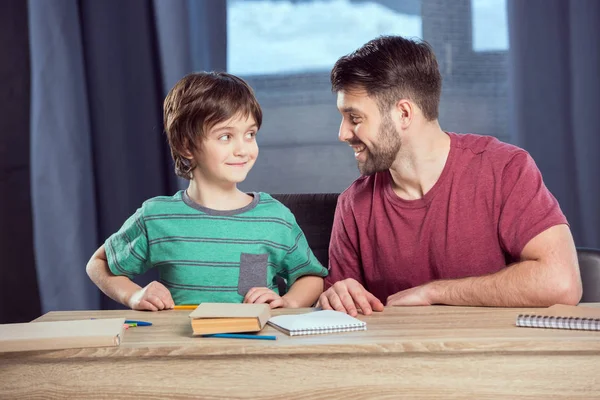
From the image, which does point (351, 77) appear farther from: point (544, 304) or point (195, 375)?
point (195, 375)

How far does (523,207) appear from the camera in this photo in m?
1.67

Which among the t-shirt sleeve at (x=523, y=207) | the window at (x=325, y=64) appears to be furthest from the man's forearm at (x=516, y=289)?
the window at (x=325, y=64)

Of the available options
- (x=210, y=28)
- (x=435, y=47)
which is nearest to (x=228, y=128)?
(x=210, y=28)

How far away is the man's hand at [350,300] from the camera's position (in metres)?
1.39

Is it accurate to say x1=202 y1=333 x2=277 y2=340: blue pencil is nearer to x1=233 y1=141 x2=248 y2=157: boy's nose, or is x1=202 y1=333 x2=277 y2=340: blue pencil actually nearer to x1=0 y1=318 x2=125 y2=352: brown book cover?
x1=0 y1=318 x2=125 y2=352: brown book cover

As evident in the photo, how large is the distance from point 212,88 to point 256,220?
318 mm

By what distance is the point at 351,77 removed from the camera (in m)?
1.87

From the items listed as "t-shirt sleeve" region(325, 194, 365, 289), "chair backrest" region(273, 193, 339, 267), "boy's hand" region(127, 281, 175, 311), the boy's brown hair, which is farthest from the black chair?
"boy's hand" region(127, 281, 175, 311)

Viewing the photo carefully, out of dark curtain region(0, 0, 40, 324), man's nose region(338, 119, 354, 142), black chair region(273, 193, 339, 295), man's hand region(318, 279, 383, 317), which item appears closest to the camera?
man's hand region(318, 279, 383, 317)

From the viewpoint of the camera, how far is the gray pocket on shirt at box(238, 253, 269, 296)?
170 cm

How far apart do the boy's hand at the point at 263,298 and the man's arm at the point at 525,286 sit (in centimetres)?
23

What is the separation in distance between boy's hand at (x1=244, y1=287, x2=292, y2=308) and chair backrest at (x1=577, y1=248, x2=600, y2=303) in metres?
0.72

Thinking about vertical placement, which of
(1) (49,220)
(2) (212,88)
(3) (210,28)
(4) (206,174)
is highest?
(3) (210,28)

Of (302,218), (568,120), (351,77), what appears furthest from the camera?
(568,120)
